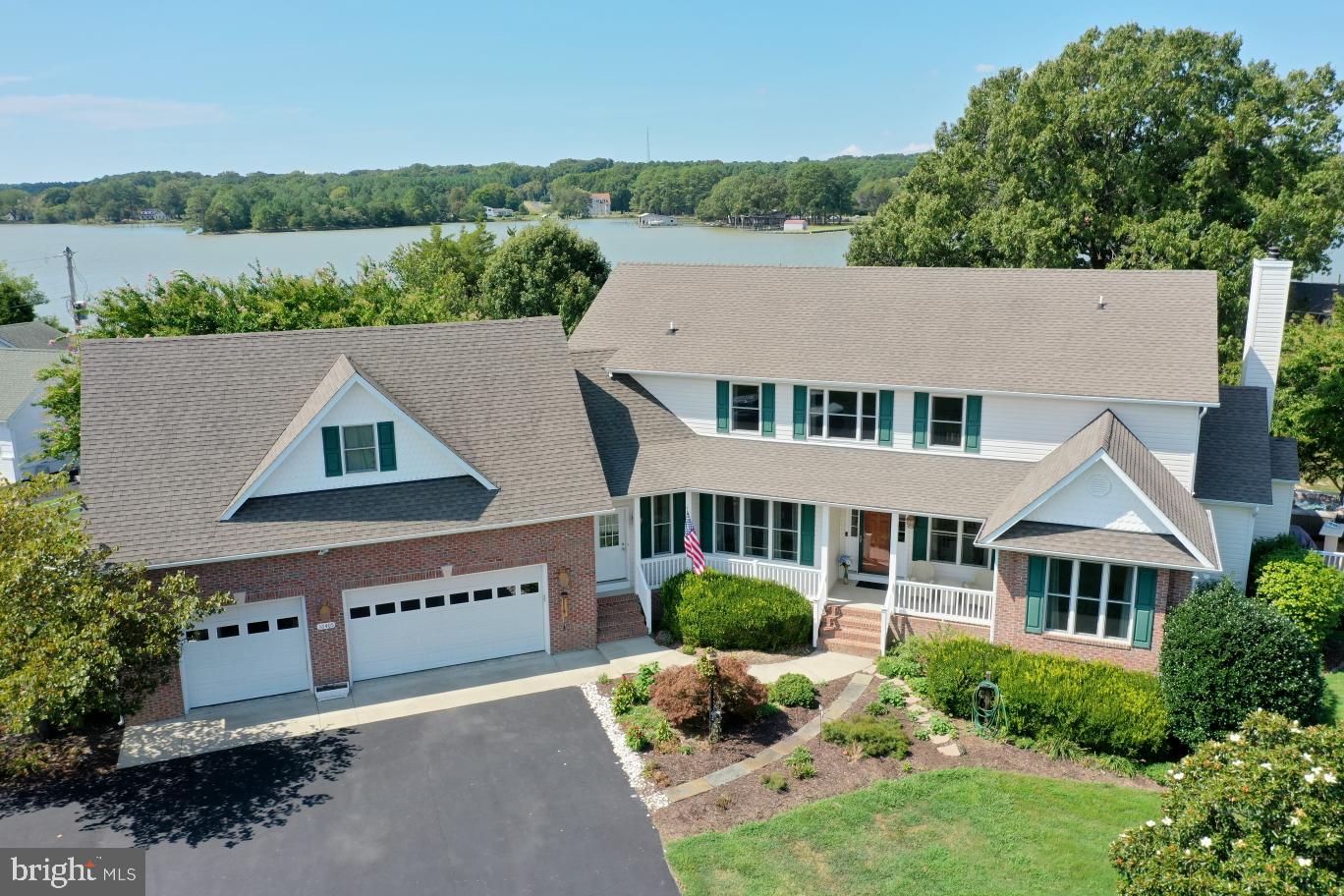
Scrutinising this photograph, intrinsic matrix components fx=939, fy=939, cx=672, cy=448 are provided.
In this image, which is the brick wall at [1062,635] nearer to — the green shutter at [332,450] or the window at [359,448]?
the window at [359,448]

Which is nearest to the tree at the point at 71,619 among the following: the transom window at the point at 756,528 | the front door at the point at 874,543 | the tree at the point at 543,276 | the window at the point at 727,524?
the window at the point at 727,524

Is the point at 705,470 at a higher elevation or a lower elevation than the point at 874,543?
higher

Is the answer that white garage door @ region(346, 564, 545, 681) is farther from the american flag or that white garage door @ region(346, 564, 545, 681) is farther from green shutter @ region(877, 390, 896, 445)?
green shutter @ region(877, 390, 896, 445)

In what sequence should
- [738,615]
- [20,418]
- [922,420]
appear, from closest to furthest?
[738,615] < [922,420] < [20,418]

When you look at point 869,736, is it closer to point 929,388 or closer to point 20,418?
point 929,388

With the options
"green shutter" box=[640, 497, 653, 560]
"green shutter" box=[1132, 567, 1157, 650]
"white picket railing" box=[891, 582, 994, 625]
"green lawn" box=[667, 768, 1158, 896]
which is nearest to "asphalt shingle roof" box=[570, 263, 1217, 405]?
"green shutter" box=[640, 497, 653, 560]

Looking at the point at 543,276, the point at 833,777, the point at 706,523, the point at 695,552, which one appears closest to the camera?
the point at 833,777

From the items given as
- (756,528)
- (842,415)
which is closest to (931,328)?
(842,415)
